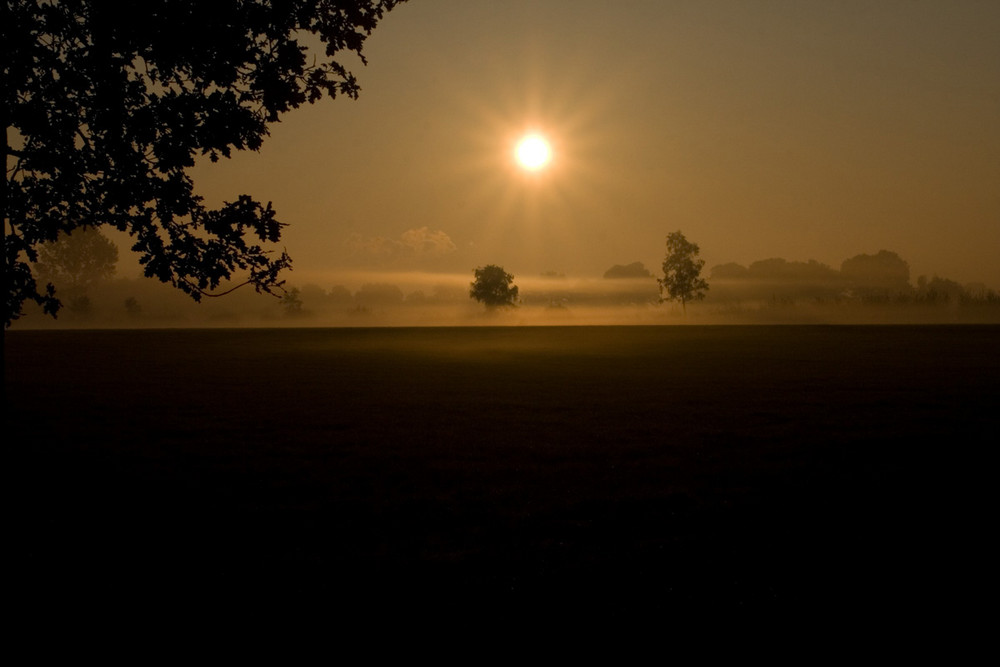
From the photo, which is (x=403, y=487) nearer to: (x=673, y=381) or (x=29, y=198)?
(x=29, y=198)

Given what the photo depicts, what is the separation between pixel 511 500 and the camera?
1233 centimetres

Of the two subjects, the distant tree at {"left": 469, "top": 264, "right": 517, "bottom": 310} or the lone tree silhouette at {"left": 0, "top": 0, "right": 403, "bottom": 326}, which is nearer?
the lone tree silhouette at {"left": 0, "top": 0, "right": 403, "bottom": 326}

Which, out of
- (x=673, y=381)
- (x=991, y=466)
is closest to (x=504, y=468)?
(x=991, y=466)

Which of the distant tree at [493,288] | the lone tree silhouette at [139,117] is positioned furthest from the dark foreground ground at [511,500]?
the distant tree at [493,288]

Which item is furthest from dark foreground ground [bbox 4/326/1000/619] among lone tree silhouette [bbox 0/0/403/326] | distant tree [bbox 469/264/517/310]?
distant tree [bbox 469/264/517/310]

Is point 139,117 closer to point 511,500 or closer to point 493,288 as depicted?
point 511,500

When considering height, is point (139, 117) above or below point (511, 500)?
above

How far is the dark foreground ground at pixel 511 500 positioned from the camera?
8227 mm

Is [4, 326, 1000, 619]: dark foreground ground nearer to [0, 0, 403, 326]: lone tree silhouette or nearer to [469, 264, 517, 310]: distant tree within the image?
[0, 0, 403, 326]: lone tree silhouette

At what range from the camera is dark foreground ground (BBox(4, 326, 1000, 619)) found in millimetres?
8227

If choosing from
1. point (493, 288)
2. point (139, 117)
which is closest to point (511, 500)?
point (139, 117)

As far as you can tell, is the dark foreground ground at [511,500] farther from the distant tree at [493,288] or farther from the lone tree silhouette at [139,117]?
the distant tree at [493,288]

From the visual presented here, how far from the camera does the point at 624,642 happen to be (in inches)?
268

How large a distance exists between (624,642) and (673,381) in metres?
28.9
